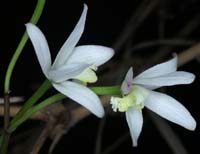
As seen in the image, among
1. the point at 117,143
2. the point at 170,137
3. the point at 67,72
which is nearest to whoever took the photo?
the point at 67,72

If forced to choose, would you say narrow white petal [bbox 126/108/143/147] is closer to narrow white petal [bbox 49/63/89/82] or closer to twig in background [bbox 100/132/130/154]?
narrow white petal [bbox 49/63/89/82]

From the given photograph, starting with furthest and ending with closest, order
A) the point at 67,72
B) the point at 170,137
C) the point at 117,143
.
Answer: the point at 117,143 < the point at 170,137 < the point at 67,72

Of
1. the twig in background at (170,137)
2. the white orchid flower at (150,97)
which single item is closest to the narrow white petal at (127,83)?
the white orchid flower at (150,97)

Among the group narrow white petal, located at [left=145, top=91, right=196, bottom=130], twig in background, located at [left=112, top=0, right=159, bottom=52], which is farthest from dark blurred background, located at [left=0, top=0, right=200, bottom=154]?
narrow white petal, located at [left=145, top=91, right=196, bottom=130]

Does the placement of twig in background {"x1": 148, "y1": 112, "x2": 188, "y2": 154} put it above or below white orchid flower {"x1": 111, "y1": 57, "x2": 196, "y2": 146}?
below

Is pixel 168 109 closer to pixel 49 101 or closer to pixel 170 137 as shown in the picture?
pixel 49 101

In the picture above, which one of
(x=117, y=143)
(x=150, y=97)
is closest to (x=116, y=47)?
(x=117, y=143)

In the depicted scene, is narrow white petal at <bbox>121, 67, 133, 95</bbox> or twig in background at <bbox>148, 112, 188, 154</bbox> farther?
twig in background at <bbox>148, 112, 188, 154</bbox>
